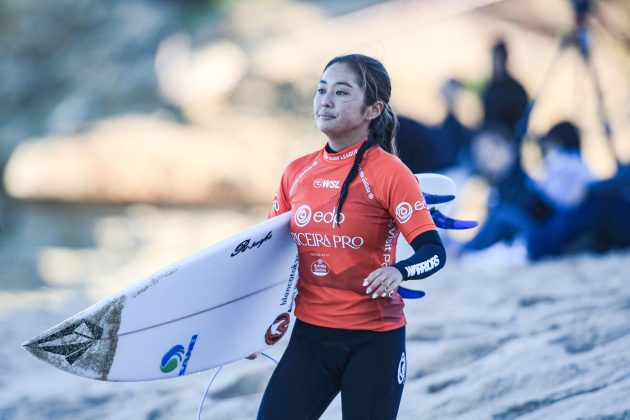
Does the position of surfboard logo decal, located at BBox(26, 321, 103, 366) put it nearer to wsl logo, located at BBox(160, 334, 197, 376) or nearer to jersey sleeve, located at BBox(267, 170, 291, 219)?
wsl logo, located at BBox(160, 334, 197, 376)

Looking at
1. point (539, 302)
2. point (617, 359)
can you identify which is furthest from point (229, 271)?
point (539, 302)

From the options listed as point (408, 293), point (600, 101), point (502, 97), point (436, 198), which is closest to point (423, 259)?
point (408, 293)

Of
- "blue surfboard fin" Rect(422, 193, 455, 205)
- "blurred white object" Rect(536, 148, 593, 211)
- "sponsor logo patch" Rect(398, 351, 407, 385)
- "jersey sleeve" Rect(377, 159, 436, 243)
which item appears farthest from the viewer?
"blurred white object" Rect(536, 148, 593, 211)

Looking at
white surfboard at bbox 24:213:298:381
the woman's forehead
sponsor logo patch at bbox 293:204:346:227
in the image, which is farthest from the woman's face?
Answer: white surfboard at bbox 24:213:298:381

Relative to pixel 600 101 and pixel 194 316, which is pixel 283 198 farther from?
pixel 600 101

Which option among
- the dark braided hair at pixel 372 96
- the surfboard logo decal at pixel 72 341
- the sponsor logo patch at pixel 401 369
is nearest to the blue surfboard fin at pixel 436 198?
the dark braided hair at pixel 372 96

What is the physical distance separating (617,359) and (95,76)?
9078 millimetres

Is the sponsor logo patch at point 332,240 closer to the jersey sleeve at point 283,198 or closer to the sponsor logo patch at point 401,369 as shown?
the jersey sleeve at point 283,198

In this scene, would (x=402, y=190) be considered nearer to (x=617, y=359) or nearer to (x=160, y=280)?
(x=160, y=280)

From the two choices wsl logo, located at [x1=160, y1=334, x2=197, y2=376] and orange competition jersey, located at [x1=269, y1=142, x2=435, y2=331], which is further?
wsl logo, located at [x1=160, y1=334, x2=197, y2=376]

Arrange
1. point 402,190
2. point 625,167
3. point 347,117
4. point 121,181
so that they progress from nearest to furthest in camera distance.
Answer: point 402,190, point 347,117, point 625,167, point 121,181

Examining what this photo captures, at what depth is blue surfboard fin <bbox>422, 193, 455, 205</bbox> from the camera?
8.62ft

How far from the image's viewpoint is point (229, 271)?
2607 mm

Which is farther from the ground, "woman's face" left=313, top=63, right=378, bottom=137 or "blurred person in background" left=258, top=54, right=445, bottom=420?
"woman's face" left=313, top=63, right=378, bottom=137
